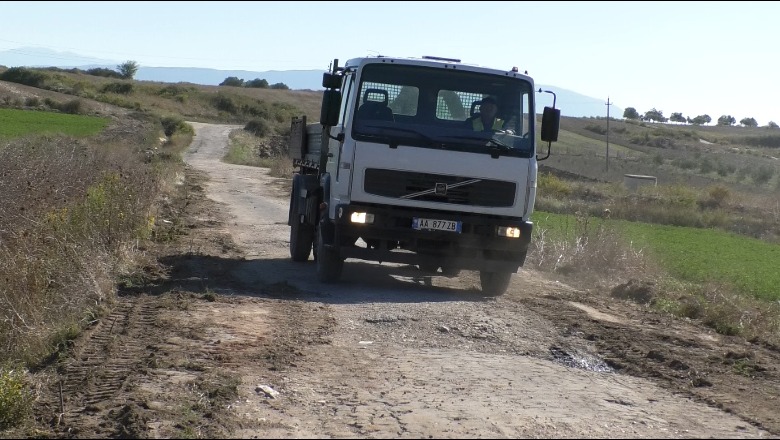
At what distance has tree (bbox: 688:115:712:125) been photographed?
156m

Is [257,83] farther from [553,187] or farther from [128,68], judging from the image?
[553,187]

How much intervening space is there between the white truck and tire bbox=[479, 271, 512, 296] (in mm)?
449

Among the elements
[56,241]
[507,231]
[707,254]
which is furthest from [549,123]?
[707,254]

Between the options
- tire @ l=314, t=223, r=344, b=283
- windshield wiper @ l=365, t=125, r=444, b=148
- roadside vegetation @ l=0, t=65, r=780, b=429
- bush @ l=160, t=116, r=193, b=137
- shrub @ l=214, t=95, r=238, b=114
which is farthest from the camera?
shrub @ l=214, t=95, r=238, b=114

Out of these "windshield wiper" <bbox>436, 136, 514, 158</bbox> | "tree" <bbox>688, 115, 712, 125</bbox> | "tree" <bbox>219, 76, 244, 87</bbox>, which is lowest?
"windshield wiper" <bbox>436, 136, 514, 158</bbox>

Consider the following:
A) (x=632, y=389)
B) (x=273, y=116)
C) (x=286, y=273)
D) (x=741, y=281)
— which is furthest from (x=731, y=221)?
(x=273, y=116)

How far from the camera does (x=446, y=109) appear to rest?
11.7 meters

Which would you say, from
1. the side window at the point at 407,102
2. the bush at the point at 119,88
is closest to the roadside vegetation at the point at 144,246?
the side window at the point at 407,102

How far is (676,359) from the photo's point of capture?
30.1ft

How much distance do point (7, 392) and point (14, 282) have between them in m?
3.64

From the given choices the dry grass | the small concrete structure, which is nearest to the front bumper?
the dry grass

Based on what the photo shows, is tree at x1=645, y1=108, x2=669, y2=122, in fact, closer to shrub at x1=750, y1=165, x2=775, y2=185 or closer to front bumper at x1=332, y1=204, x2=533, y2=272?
shrub at x1=750, y1=165, x2=775, y2=185

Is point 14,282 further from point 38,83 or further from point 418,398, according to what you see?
point 38,83

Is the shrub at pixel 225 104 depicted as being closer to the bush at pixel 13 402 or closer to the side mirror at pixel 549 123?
the side mirror at pixel 549 123
